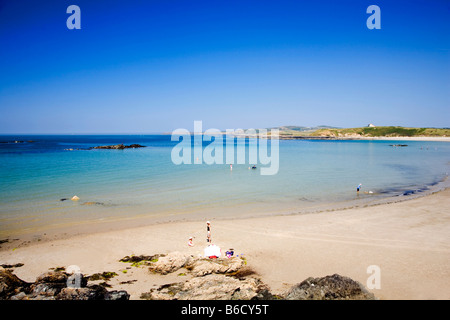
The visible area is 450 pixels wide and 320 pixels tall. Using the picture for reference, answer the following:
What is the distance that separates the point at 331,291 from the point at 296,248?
685 centimetres

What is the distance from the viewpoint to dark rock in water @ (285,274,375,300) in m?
9.04

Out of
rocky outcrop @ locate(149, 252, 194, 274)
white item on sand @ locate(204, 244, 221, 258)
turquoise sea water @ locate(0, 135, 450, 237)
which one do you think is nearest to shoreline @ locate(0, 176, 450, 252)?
turquoise sea water @ locate(0, 135, 450, 237)

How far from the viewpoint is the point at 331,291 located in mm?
9164

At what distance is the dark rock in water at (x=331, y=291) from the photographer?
9039mm

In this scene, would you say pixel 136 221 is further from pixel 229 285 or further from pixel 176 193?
pixel 229 285

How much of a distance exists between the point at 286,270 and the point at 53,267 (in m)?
11.6

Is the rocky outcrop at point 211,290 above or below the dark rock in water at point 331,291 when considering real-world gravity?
below

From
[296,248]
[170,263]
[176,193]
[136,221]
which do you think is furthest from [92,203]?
[296,248]

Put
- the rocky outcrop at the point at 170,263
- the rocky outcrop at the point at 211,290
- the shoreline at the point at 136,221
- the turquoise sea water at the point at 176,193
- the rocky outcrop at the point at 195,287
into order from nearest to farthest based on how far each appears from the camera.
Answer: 1. the rocky outcrop at the point at 195,287
2. the rocky outcrop at the point at 211,290
3. the rocky outcrop at the point at 170,263
4. the shoreline at the point at 136,221
5. the turquoise sea water at the point at 176,193

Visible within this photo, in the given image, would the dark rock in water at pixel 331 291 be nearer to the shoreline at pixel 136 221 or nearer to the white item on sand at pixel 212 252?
the white item on sand at pixel 212 252

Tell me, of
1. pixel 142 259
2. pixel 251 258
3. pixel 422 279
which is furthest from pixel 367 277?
pixel 142 259

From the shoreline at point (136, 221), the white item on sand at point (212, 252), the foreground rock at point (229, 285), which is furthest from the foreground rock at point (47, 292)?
the shoreline at point (136, 221)

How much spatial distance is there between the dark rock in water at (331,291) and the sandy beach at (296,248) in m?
2.09

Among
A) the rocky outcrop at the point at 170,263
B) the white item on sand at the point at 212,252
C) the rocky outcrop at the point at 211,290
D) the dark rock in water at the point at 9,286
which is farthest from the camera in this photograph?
the white item on sand at the point at 212,252
